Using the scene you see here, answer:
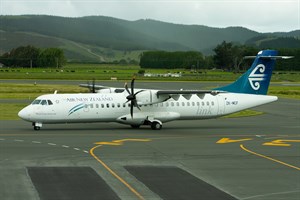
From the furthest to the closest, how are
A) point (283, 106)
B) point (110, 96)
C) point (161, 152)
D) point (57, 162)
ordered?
point (283, 106) → point (110, 96) → point (161, 152) → point (57, 162)

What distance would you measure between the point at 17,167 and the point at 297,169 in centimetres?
1162

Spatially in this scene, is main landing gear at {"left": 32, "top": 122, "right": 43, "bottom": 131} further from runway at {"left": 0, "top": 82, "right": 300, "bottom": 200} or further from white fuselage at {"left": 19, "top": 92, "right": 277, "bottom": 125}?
runway at {"left": 0, "top": 82, "right": 300, "bottom": 200}

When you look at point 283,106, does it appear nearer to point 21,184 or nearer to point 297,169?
point 297,169

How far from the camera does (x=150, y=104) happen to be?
38.2 m

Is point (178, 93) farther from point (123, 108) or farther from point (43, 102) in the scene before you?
point (43, 102)

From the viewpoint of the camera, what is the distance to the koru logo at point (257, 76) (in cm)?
4084

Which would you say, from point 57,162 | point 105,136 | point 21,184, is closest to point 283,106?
point 105,136

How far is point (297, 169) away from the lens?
74.1ft

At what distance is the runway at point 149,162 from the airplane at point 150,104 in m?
0.94

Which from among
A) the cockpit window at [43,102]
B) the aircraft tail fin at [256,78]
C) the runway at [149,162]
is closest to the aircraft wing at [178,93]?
the runway at [149,162]

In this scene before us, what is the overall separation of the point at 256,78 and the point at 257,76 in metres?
0.19

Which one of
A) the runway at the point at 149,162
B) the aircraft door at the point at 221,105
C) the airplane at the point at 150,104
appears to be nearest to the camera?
the runway at the point at 149,162

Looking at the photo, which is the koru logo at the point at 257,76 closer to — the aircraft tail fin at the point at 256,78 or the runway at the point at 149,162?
the aircraft tail fin at the point at 256,78

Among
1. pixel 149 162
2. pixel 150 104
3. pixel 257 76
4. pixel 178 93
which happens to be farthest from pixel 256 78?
pixel 149 162
